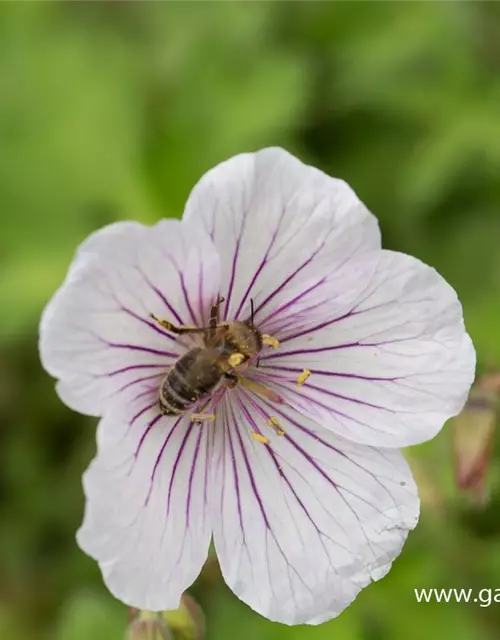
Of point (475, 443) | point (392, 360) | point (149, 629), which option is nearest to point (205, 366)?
point (392, 360)

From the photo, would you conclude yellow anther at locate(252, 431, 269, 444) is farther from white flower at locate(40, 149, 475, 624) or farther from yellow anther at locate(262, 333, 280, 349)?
yellow anther at locate(262, 333, 280, 349)

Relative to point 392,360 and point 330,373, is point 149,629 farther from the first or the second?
point 392,360

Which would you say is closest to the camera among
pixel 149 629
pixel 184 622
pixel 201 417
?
pixel 201 417

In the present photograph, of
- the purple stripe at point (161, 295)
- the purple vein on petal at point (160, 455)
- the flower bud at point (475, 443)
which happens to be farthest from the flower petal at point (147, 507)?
the flower bud at point (475, 443)

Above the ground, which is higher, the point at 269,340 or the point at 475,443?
the point at 269,340

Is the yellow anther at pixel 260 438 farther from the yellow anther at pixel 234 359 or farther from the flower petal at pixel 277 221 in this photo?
the flower petal at pixel 277 221

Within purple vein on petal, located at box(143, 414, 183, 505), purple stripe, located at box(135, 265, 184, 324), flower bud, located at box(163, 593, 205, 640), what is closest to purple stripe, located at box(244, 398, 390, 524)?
purple vein on petal, located at box(143, 414, 183, 505)
